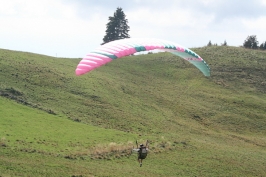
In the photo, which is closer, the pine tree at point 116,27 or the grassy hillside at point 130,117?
the grassy hillside at point 130,117

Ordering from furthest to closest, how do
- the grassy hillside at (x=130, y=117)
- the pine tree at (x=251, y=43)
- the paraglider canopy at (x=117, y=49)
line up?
the pine tree at (x=251, y=43) < the grassy hillside at (x=130, y=117) < the paraglider canopy at (x=117, y=49)

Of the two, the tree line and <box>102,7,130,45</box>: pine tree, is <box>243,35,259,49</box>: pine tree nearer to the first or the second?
the tree line

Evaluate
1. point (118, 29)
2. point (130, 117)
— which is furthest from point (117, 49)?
point (118, 29)

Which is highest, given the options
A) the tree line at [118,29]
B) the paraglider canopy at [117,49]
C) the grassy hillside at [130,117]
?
the tree line at [118,29]

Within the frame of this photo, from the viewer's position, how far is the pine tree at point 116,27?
283ft

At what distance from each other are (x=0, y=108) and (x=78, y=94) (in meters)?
11.4

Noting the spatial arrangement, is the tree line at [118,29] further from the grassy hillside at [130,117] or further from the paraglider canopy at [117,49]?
the paraglider canopy at [117,49]

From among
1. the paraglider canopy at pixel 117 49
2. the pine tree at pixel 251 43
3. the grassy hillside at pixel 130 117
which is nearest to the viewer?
the paraglider canopy at pixel 117 49

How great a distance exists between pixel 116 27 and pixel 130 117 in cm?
5080

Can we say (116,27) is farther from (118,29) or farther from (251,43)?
(251,43)

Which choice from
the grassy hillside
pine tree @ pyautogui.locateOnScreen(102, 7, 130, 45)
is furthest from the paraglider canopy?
pine tree @ pyautogui.locateOnScreen(102, 7, 130, 45)

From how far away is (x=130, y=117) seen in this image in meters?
39.0

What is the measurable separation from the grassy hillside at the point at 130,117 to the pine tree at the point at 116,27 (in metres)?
19.7

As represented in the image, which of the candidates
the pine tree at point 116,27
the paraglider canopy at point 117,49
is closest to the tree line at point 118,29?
the pine tree at point 116,27
